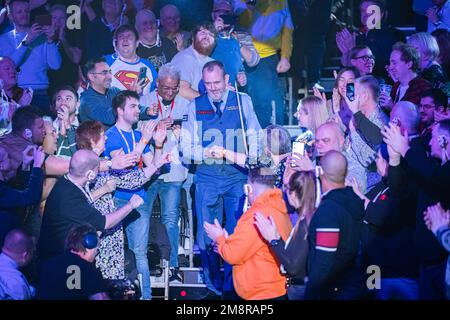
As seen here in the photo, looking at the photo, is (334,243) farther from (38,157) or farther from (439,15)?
(38,157)

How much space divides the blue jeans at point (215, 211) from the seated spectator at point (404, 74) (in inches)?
48.3

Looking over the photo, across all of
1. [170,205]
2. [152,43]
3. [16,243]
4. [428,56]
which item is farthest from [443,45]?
[16,243]

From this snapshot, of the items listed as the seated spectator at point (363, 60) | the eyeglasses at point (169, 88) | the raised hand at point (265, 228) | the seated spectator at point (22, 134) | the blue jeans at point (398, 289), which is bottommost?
the blue jeans at point (398, 289)

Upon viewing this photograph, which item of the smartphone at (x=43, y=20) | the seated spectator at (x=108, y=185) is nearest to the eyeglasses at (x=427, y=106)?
the seated spectator at (x=108, y=185)

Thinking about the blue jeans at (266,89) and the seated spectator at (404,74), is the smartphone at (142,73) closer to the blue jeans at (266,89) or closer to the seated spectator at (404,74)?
the blue jeans at (266,89)

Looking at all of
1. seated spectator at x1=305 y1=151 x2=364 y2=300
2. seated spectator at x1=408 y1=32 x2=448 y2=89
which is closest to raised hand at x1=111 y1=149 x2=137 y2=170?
seated spectator at x1=305 y1=151 x2=364 y2=300

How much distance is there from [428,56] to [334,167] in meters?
1.32

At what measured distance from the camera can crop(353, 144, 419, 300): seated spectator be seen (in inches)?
212

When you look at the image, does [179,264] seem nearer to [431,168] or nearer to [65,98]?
[65,98]

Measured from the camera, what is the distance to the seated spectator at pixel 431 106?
18.6 ft

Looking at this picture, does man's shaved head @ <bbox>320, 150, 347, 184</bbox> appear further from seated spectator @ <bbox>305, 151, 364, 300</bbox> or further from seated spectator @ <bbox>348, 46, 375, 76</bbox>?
seated spectator @ <bbox>348, 46, 375, 76</bbox>

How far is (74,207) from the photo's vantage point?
5.54 meters

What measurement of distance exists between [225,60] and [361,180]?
133 centimetres

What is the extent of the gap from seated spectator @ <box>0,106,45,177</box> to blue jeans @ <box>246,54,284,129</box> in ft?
5.14
